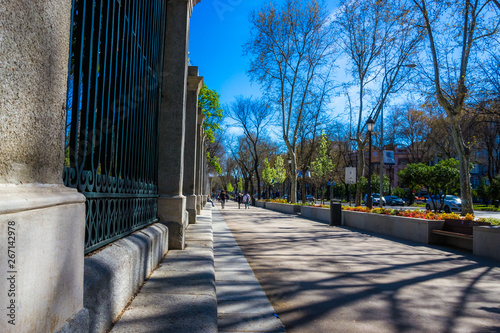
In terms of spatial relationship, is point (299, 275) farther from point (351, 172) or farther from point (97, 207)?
point (351, 172)

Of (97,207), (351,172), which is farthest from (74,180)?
(351,172)

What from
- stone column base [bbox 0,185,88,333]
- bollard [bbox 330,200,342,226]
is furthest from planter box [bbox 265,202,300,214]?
stone column base [bbox 0,185,88,333]

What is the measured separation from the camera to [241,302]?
15.4 ft

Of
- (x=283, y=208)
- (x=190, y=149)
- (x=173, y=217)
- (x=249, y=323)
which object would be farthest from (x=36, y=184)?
(x=283, y=208)

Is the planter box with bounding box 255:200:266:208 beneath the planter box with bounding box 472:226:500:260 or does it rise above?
beneath

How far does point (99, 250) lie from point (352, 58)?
87.1 feet

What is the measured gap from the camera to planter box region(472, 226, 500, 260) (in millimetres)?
8586

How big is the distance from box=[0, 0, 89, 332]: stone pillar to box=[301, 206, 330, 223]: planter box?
18618mm

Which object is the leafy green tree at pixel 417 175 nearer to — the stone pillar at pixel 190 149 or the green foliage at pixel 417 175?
the green foliage at pixel 417 175

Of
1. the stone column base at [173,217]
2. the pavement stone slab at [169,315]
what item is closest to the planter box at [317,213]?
the stone column base at [173,217]

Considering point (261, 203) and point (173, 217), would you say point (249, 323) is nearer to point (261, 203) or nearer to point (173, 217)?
point (173, 217)

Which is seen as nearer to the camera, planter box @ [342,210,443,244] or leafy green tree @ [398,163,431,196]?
planter box @ [342,210,443,244]

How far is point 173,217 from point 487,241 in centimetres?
746

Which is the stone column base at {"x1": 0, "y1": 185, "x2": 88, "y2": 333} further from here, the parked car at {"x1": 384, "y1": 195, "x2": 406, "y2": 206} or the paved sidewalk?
the parked car at {"x1": 384, "y1": 195, "x2": 406, "y2": 206}
